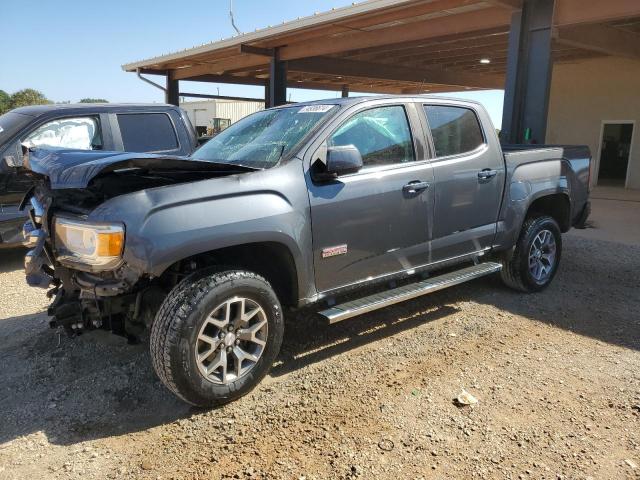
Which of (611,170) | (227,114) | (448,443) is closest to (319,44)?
(611,170)

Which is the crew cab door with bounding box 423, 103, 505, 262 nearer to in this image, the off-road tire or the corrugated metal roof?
the off-road tire

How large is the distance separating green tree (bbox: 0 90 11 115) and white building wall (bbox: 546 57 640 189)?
3803 cm

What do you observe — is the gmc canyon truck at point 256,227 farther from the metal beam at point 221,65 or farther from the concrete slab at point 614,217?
the metal beam at point 221,65

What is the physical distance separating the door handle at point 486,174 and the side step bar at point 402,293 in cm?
84

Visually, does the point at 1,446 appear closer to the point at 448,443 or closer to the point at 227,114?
the point at 448,443

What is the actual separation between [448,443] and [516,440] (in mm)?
387

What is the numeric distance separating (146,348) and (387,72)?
51.7ft

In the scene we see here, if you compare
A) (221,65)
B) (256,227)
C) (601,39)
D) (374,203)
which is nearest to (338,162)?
(374,203)

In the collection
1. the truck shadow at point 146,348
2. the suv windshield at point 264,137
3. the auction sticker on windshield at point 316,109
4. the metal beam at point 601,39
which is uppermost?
the metal beam at point 601,39

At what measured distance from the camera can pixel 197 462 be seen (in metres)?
2.72

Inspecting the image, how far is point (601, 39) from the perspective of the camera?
1189 cm

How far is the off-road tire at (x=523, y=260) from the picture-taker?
17.2 ft

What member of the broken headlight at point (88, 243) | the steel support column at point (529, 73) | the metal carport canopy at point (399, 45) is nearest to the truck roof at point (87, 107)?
the broken headlight at point (88, 243)

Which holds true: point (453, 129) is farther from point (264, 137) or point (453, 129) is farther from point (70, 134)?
point (70, 134)
